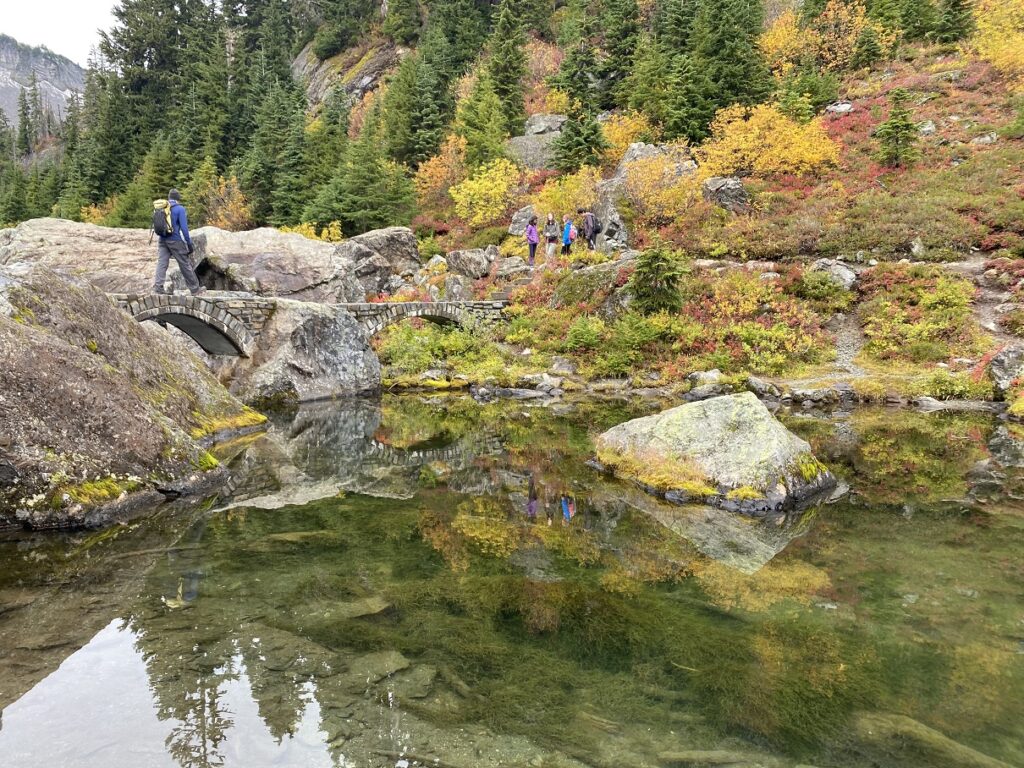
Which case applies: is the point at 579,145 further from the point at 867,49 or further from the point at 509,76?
the point at 867,49

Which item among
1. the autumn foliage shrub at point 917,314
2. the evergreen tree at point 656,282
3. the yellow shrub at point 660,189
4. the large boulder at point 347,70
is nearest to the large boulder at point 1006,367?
the autumn foliage shrub at point 917,314

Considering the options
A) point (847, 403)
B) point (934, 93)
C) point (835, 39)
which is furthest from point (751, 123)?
point (847, 403)

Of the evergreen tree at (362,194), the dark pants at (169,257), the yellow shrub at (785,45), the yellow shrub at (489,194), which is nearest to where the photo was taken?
the dark pants at (169,257)

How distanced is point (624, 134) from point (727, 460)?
1391 inches

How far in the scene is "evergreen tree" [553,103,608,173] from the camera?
38156mm

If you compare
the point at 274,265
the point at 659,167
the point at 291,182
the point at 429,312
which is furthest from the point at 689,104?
the point at 291,182

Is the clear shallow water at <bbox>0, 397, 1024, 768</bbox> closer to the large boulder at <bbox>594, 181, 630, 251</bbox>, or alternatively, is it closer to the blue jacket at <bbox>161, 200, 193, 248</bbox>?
the blue jacket at <bbox>161, 200, 193, 248</bbox>

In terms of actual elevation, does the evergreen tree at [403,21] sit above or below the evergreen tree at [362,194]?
above

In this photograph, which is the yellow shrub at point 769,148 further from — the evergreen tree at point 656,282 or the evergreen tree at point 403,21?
the evergreen tree at point 403,21

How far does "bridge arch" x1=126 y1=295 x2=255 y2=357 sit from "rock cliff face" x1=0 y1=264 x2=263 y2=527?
6537mm

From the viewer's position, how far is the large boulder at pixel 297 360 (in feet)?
66.8

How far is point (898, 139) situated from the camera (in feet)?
102

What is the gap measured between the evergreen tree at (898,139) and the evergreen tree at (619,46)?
20344 mm

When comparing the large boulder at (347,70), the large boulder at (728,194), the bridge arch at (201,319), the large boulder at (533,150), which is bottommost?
the bridge arch at (201,319)
